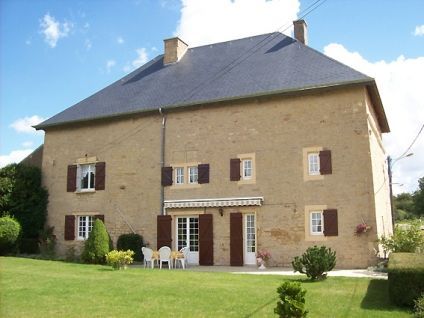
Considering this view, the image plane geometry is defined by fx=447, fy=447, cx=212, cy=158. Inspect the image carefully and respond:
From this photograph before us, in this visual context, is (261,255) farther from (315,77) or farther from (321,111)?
(315,77)

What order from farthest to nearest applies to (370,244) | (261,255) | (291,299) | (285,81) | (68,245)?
(68,245) < (285,81) < (261,255) < (370,244) < (291,299)

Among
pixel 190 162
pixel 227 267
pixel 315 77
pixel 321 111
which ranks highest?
pixel 315 77

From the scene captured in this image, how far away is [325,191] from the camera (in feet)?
55.9

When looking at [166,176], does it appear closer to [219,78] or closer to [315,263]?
[219,78]

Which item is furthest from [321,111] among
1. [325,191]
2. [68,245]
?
[68,245]

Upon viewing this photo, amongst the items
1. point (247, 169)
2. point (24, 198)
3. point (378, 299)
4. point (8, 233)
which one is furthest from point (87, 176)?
point (378, 299)

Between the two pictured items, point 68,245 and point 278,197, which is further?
point 68,245

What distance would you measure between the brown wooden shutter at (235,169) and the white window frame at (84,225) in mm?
7541

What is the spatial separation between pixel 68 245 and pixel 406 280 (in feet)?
55.5

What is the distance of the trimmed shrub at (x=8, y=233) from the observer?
66.3 ft

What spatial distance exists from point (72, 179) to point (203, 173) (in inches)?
287

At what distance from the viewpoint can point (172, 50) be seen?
2433cm

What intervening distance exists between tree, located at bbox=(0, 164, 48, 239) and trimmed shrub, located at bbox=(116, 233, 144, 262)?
508 centimetres

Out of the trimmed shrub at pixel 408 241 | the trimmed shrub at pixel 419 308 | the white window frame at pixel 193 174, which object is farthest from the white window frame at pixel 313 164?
the trimmed shrub at pixel 419 308
